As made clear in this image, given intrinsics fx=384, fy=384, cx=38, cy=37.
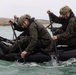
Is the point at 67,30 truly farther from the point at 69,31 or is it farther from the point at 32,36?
the point at 32,36

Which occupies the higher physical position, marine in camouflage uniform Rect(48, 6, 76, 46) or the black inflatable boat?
marine in camouflage uniform Rect(48, 6, 76, 46)

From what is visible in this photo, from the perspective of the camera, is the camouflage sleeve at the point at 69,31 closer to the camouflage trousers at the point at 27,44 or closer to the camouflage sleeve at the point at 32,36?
the camouflage trousers at the point at 27,44

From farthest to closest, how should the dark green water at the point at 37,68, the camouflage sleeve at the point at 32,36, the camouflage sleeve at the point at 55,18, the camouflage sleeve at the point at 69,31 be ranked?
the camouflage sleeve at the point at 55,18 → the camouflage sleeve at the point at 69,31 → the camouflage sleeve at the point at 32,36 → the dark green water at the point at 37,68

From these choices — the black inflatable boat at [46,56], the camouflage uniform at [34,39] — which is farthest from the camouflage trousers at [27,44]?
the black inflatable boat at [46,56]

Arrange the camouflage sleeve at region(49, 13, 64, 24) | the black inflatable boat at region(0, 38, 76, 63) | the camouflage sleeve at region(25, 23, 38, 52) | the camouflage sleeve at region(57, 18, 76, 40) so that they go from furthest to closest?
1. the camouflage sleeve at region(49, 13, 64, 24)
2. the black inflatable boat at region(0, 38, 76, 63)
3. the camouflage sleeve at region(57, 18, 76, 40)
4. the camouflage sleeve at region(25, 23, 38, 52)

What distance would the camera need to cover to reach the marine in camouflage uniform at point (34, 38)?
14578 mm

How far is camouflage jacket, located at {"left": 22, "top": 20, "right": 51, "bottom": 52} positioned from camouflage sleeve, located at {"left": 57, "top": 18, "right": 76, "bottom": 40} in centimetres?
62

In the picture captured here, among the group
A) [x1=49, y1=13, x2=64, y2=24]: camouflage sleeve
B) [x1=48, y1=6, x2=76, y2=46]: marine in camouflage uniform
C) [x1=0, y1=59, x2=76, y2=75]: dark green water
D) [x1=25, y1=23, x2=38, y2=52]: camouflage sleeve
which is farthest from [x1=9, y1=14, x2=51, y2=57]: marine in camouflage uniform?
[x1=49, y1=13, x2=64, y2=24]: camouflage sleeve

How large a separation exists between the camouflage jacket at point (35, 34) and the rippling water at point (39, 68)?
2.42ft

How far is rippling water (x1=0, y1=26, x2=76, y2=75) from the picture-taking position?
13348 mm

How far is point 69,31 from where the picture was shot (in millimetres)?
15008

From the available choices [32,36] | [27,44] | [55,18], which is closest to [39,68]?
[32,36]

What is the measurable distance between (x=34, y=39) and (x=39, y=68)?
3.91ft

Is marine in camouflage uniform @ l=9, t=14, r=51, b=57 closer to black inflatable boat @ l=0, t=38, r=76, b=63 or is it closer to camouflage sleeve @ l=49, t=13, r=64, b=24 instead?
black inflatable boat @ l=0, t=38, r=76, b=63
